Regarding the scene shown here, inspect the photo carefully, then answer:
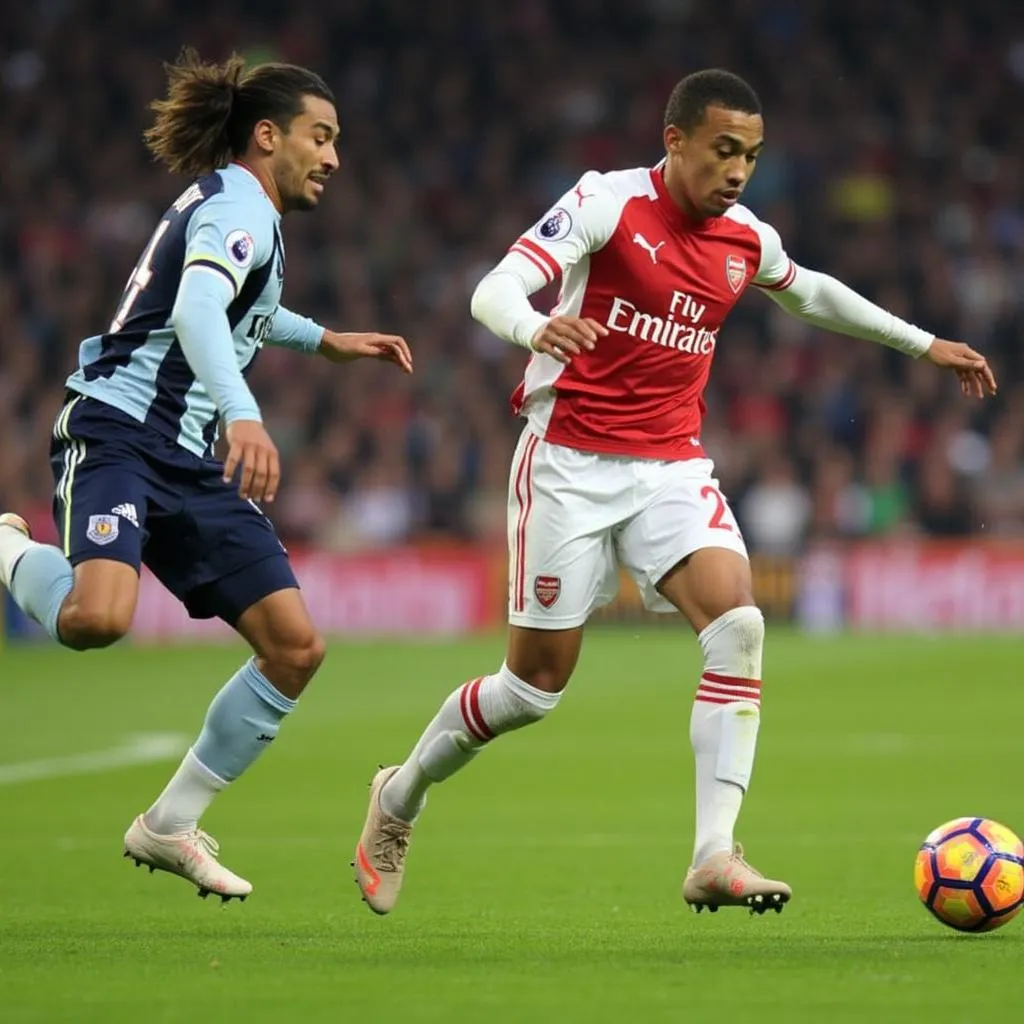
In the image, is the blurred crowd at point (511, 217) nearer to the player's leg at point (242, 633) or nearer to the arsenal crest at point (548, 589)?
the player's leg at point (242, 633)

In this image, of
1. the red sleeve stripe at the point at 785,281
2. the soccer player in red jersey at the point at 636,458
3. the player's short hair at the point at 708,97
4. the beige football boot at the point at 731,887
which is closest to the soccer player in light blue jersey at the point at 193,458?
the soccer player in red jersey at the point at 636,458

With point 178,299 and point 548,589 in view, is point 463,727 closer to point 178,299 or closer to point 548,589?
point 548,589

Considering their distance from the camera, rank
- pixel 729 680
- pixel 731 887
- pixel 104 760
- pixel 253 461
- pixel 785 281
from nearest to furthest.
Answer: pixel 253 461 → pixel 731 887 → pixel 729 680 → pixel 785 281 → pixel 104 760

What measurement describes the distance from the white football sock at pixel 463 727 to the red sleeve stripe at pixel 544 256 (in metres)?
1.25

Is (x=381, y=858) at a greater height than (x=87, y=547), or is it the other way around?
(x=87, y=547)

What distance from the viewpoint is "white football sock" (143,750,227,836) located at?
6422mm

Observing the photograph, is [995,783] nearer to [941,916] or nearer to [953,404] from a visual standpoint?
[941,916]

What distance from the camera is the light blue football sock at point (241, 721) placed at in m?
6.44

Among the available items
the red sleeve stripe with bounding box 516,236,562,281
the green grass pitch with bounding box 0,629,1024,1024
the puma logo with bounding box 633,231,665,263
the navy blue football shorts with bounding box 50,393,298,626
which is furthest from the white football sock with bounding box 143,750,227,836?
the puma logo with bounding box 633,231,665,263

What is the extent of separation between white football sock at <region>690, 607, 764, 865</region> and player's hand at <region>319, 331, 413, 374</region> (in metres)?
1.44

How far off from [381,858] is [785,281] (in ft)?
7.41

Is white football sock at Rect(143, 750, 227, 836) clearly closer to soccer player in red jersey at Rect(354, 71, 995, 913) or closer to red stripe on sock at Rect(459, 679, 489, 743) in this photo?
soccer player in red jersey at Rect(354, 71, 995, 913)

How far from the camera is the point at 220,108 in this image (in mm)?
6426

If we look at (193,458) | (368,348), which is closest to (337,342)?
(368,348)
